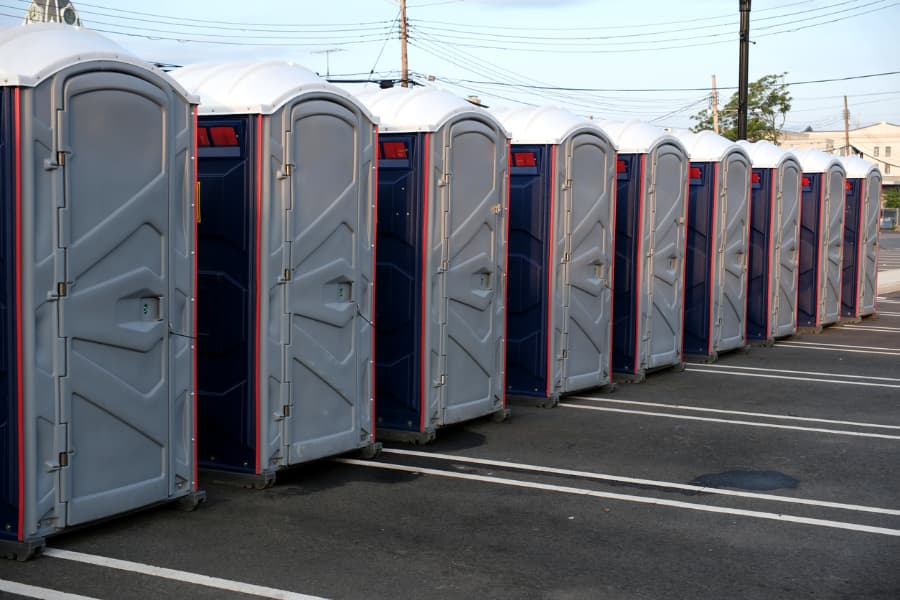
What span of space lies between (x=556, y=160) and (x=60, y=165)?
5493mm

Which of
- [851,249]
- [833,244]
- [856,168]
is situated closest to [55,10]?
[833,244]

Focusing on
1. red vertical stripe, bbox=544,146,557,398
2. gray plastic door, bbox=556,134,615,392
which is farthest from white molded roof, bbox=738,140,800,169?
red vertical stripe, bbox=544,146,557,398

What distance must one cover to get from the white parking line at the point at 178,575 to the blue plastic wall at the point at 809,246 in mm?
12586

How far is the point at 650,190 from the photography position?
1173 centimetres

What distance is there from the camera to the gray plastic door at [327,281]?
7.21 meters

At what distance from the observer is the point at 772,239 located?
582 inches

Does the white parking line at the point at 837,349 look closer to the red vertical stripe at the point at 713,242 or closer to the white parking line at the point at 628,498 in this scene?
the red vertical stripe at the point at 713,242

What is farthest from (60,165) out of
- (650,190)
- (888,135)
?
(888,135)

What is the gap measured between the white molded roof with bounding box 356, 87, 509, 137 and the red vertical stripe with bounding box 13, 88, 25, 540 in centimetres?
341

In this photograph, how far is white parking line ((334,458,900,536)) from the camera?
6.55 meters

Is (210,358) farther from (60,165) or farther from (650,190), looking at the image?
(650,190)

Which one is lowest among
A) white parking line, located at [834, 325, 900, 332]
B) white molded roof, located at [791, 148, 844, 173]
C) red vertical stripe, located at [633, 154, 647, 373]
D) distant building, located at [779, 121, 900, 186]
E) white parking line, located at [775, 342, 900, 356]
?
white parking line, located at [775, 342, 900, 356]

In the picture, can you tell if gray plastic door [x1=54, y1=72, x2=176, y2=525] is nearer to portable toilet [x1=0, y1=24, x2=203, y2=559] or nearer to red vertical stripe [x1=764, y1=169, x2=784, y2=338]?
portable toilet [x1=0, y1=24, x2=203, y2=559]

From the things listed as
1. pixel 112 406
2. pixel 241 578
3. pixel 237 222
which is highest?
pixel 237 222
